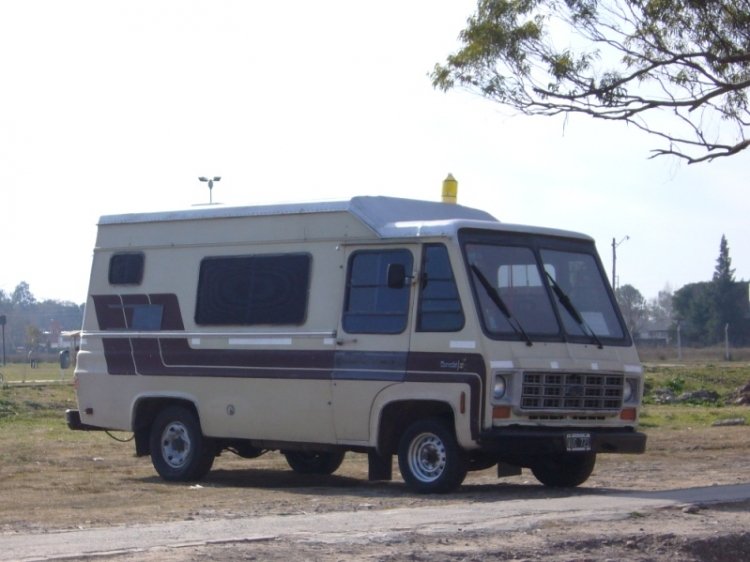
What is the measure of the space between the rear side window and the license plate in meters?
3.13

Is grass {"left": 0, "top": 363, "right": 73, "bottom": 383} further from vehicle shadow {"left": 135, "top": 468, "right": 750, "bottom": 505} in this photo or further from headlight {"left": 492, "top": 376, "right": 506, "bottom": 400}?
headlight {"left": 492, "top": 376, "right": 506, "bottom": 400}

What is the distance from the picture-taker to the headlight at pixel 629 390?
13773mm

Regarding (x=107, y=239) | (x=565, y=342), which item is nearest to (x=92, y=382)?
(x=107, y=239)

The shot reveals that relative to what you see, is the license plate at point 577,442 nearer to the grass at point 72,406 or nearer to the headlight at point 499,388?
the headlight at point 499,388

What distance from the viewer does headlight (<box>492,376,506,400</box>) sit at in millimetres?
12609

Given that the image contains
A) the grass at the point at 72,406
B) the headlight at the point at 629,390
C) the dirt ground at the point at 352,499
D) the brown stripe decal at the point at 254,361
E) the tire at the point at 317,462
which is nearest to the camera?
the dirt ground at the point at 352,499

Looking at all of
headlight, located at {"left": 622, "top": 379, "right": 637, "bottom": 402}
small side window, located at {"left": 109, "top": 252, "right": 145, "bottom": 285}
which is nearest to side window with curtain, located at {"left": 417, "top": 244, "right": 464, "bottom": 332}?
headlight, located at {"left": 622, "top": 379, "right": 637, "bottom": 402}

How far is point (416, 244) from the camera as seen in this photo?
13188 mm

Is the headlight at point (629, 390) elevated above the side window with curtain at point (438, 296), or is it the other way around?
the side window with curtain at point (438, 296)

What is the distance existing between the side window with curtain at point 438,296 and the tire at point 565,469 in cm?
215

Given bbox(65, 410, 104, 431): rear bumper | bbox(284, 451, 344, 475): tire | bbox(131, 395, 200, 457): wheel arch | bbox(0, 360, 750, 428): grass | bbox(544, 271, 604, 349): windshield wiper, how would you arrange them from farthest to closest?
bbox(0, 360, 750, 428): grass < bbox(284, 451, 344, 475): tire < bbox(65, 410, 104, 431): rear bumper < bbox(131, 395, 200, 457): wheel arch < bbox(544, 271, 604, 349): windshield wiper

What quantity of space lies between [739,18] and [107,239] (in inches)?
384

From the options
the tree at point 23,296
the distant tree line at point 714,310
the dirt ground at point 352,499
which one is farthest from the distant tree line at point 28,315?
the dirt ground at point 352,499

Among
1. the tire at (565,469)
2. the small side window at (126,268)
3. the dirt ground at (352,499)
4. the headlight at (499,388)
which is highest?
the small side window at (126,268)
